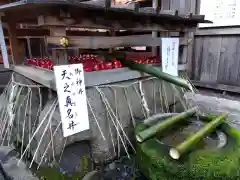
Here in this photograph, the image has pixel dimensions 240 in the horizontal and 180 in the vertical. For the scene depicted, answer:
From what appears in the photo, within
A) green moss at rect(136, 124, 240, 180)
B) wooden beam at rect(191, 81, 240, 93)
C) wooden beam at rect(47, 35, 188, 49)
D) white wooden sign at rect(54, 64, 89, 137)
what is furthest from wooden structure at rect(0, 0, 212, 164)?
wooden beam at rect(191, 81, 240, 93)

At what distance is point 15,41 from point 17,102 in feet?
3.09

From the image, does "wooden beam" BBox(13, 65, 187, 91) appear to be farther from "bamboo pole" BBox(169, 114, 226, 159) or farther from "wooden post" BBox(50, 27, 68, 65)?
"bamboo pole" BBox(169, 114, 226, 159)

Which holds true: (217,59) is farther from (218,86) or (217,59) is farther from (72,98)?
(72,98)

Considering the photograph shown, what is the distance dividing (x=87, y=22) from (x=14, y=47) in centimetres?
147

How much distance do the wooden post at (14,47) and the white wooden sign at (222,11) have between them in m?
3.75

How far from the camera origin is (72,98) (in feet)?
6.29

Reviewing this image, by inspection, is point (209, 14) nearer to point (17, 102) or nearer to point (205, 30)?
point (205, 30)

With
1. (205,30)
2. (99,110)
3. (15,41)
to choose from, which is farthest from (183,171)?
(205,30)

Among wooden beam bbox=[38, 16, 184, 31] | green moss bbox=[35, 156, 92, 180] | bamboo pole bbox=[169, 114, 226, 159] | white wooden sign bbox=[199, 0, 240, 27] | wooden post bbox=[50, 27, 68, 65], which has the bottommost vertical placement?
green moss bbox=[35, 156, 92, 180]

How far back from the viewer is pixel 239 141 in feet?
6.09

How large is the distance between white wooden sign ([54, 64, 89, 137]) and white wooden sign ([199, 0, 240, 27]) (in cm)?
352

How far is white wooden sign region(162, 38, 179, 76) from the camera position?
2.83m

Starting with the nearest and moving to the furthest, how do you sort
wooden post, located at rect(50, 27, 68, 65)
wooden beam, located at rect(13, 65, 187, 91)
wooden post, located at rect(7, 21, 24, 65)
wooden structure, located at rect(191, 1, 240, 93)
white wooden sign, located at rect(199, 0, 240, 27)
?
1. wooden post, located at rect(50, 27, 68, 65)
2. wooden beam, located at rect(13, 65, 187, 91)
3. wooden post, located at rect(7, 21, 24, 65)
4. white wooden sign, located at rect(199, 0, 240, 27)
5. wooden structure, located at rect(191, 1, 240, 93)

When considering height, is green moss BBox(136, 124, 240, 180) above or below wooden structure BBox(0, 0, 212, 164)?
below
